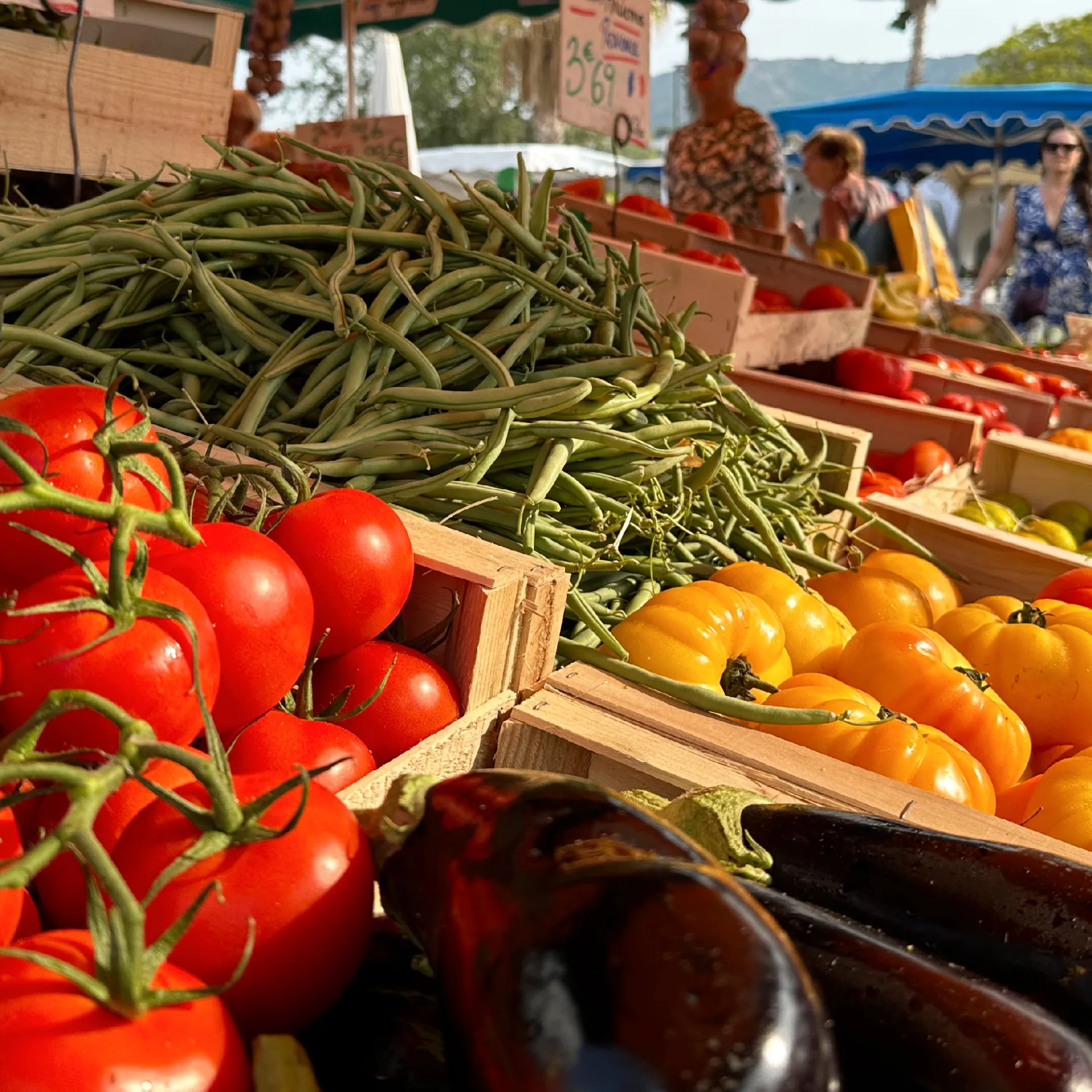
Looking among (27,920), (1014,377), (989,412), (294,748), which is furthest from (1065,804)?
(1014,377)

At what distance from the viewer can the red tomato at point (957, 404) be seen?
159 inches

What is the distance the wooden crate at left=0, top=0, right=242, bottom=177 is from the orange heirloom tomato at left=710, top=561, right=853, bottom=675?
2048 millimetres

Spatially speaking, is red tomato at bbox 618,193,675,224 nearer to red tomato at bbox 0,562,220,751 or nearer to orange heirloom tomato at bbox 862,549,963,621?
orange heirloom tomato at bbox 862,549,963,621

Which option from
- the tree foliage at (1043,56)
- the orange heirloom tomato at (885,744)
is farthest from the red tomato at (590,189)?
the tree foliage at (1043,56)

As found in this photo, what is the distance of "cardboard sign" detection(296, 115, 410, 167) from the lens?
3812 mm

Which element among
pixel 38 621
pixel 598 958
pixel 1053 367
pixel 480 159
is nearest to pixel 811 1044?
pixel 598 958

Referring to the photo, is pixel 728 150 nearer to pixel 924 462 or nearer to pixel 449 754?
pixel 924 462

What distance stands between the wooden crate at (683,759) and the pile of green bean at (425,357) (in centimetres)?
23

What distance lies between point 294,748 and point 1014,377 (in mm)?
4692

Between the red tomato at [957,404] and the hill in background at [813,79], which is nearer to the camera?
the red tomato at [957,404]

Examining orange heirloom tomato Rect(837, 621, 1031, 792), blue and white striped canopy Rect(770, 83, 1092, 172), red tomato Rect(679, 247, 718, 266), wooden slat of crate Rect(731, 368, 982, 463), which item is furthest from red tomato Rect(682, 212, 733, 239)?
blue and white striped canopy Rect(770, 83, 1092, 172)

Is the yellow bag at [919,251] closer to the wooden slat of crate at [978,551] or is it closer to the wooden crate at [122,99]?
the wooden slat of crate at [978,551]

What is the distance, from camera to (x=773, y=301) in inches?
168

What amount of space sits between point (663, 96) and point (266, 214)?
A: 103 meters
